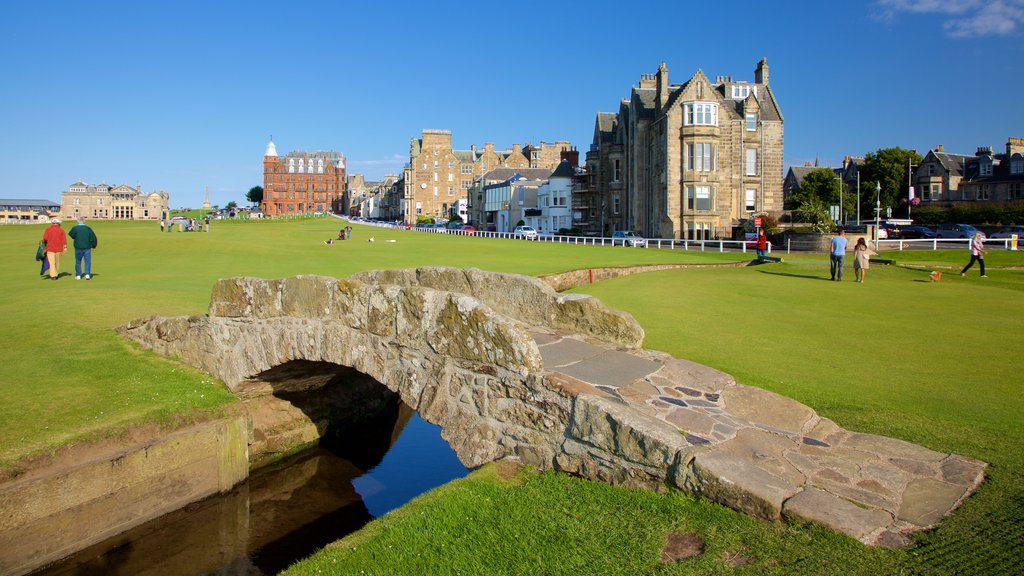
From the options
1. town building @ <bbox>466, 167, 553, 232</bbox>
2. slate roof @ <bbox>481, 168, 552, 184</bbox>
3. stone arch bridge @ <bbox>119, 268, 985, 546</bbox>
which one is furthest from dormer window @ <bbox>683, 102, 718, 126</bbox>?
stone arch bridge @ <bbox>119, 268, 985, 546</bbox>

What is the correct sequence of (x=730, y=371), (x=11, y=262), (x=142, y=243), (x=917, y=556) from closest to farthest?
(x=917, y=556) < (x=730, y=371) < (x=11, y=262) < (x=142, y=243)

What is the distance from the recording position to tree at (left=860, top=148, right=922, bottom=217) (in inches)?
3130

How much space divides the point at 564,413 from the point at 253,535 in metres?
5.78

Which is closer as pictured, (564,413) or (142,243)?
(564,413)

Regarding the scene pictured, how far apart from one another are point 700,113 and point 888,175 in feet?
137

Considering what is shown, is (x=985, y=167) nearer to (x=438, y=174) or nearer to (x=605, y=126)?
(x=605, y=126)

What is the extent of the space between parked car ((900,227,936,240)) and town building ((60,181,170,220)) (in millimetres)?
133335

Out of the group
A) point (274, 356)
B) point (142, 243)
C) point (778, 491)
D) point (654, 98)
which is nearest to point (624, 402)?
point (778, 491)

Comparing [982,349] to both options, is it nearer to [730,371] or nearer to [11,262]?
[730,371]

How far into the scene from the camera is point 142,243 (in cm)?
3953

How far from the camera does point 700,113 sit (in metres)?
52.8

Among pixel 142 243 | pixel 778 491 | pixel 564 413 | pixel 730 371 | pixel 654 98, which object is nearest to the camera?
pixel 778 491

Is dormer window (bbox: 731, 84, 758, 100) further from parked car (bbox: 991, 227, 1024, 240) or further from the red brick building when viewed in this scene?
the red brick building

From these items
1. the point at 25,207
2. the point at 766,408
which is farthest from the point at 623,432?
the point at 25,207
